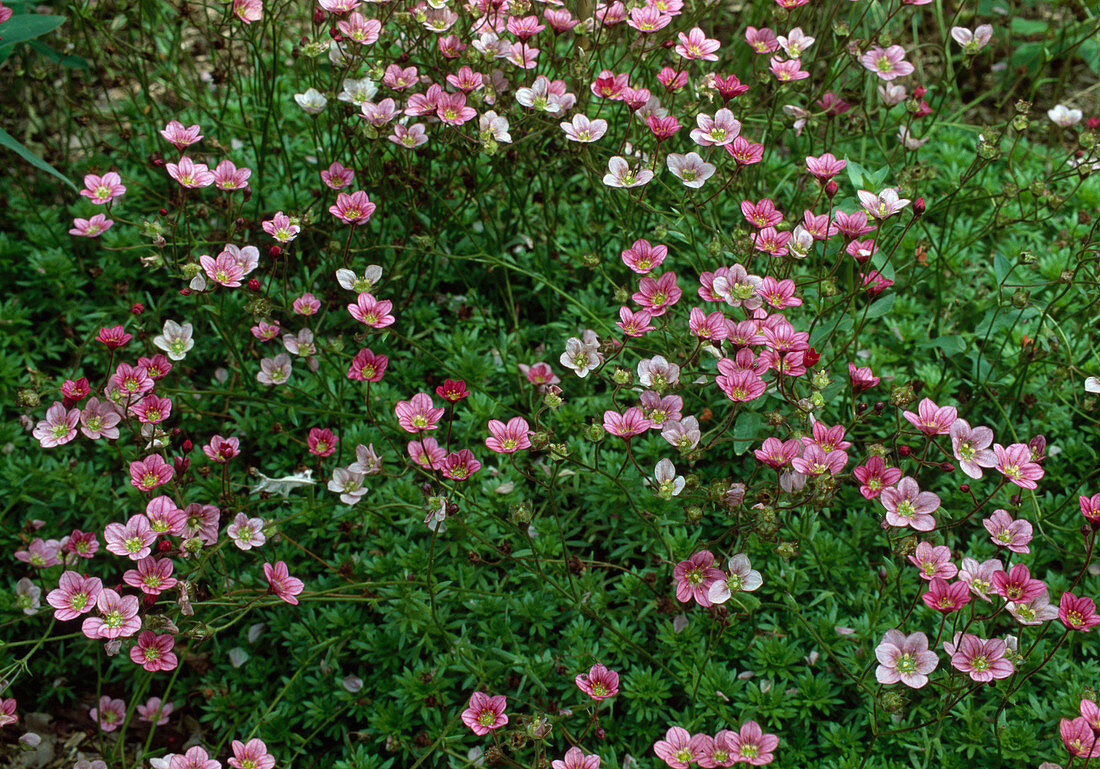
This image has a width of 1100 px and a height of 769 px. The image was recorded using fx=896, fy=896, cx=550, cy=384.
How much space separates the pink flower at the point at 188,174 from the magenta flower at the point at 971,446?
212 centimetres

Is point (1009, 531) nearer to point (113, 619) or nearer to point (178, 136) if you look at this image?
point (113, 619)

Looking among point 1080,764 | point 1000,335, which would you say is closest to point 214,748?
point 1080,764

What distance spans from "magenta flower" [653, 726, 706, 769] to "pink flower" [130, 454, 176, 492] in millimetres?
1357

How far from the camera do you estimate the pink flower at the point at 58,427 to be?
2.28 m

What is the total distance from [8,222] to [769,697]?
331cm

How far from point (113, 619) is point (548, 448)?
1.10 m

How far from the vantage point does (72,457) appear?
295 centimetres

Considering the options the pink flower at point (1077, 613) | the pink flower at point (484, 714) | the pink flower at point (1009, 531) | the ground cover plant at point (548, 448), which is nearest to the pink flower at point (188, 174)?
the ground cover plant at point (548, 448)

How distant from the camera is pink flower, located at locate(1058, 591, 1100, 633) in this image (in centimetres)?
187

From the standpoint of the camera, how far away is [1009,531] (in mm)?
2074

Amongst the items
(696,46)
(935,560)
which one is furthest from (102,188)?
(935,560)

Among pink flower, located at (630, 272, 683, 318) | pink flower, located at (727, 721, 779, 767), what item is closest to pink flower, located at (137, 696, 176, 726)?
pink flower, located at (727, 721, 779, 767)

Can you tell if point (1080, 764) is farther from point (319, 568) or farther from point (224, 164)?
point (224, 164)

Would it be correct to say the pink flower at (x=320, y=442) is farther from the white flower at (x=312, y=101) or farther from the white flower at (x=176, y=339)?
the white flower at (x=312, y=101)
